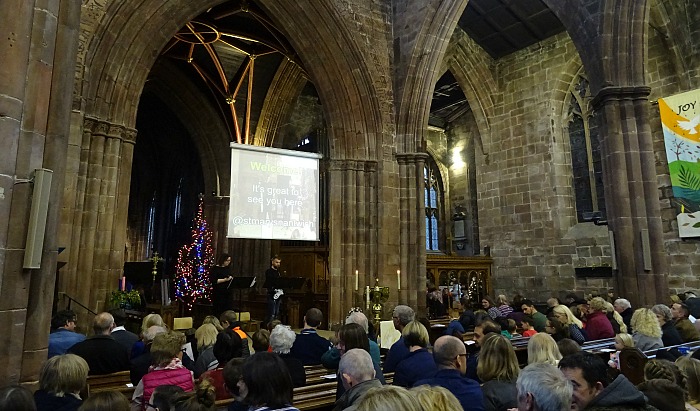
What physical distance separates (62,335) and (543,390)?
15.2ft

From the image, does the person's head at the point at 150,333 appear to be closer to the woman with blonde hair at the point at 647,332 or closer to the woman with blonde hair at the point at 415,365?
the woman with blonde hair at the point at 415,365

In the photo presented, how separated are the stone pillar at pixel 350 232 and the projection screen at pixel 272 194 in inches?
24.8

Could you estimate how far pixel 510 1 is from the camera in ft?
45.5

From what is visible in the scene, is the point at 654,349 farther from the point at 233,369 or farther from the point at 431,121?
the point at 431,121

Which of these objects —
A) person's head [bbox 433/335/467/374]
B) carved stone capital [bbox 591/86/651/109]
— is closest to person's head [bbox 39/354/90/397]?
person's head [bbox 433/335/467/374]

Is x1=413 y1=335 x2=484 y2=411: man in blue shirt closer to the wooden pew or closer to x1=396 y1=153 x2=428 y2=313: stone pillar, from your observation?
the wooden pew

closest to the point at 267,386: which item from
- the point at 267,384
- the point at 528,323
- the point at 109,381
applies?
the point at 267,384

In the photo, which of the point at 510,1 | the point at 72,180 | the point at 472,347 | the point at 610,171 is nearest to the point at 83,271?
the point at 72,180

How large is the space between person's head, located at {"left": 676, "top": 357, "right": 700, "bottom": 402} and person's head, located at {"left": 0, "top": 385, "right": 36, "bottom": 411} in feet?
11.3

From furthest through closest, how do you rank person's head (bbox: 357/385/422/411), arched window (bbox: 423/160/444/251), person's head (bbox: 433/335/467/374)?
arched window (bbox: 423/160/444/251) → person's head (bbox: 433/335/467/374) → person's head (bbox: 357/385/422/411)

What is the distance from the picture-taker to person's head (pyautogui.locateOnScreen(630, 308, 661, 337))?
15.1 ft

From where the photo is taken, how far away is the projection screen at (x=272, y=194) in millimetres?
9875

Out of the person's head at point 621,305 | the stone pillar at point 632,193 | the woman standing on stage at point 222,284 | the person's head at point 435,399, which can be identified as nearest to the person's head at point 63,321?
the woman standing on stage at point 222,284

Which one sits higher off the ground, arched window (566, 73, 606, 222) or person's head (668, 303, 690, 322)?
arched window (566, 73, 606, 222)
